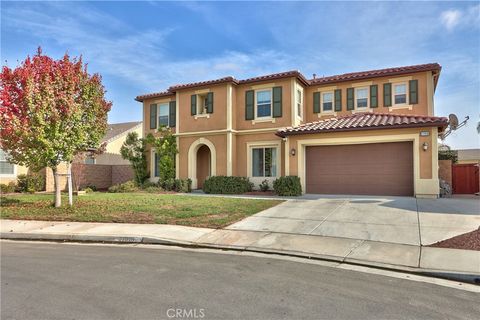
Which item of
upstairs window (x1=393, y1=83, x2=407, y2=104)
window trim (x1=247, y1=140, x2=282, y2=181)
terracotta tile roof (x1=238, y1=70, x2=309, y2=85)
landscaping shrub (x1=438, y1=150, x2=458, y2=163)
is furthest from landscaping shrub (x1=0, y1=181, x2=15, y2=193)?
landscaping shrub (x1=438, y1=150, x2=458, y2=163)

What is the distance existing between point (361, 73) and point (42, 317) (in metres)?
19.3

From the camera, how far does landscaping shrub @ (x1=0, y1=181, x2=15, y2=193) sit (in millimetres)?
A: 19938

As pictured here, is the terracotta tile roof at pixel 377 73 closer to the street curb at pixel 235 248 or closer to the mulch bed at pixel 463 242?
the mulch bed at pixel 463 242

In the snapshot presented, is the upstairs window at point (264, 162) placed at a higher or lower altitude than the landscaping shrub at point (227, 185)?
higher

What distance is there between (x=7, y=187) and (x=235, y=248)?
17.6 meters

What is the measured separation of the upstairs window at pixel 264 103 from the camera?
65.9 ft

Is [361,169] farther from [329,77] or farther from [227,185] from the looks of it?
[227,185]

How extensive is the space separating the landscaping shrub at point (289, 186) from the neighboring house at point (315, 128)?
0.66m

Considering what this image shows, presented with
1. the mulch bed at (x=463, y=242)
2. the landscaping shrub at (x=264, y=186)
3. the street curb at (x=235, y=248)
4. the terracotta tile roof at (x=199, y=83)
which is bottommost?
Result: the street curb at (x=235, y=248)

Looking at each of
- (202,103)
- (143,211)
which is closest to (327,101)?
(202,103)

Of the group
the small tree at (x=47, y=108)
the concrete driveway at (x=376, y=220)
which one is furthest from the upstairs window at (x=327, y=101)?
the small tree at (x=47, y=108)

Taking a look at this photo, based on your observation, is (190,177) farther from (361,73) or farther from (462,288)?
(462,288)

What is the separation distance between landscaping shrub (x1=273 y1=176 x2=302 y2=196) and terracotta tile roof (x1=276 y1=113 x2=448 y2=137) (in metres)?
2.26

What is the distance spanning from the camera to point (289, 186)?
55.9 feet
